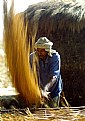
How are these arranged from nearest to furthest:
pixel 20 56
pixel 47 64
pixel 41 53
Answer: pixel 20 56 < pixel 41 53 < pixel 47 64

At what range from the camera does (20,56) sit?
158 inches

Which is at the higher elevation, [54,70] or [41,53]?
[41,53]

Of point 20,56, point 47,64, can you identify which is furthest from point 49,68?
point 20,56

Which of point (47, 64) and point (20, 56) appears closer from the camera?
point (20, 56)

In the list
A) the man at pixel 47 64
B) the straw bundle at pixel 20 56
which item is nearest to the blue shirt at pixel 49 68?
the man at pixel 47 64

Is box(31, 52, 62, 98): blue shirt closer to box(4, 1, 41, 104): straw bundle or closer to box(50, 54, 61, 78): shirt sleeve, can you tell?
box(50, 54, 61, 78): shirt sleeve

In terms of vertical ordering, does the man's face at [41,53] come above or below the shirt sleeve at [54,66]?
above

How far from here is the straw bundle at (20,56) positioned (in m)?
3.97

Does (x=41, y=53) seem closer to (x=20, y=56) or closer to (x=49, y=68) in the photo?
(x=49, y=68)

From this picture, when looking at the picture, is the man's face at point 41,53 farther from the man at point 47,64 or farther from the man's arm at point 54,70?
the man's arm at point 54,70

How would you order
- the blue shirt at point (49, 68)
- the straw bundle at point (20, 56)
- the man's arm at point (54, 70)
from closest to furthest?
1. the straw bundle at point (20, 56)
2. the man's arm at point (54, 70)
3. the blue shirt at point (49, 68)

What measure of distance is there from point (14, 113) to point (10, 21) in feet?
3.78

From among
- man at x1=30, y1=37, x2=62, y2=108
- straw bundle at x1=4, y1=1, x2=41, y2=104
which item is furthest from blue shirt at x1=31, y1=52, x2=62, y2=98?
straw bundle at x1=4, y1=1, x2=41, y2=104

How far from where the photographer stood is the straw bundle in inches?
156
